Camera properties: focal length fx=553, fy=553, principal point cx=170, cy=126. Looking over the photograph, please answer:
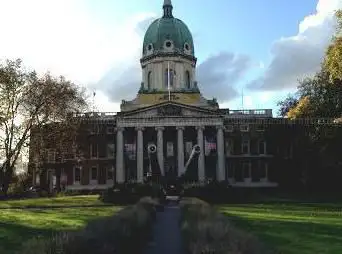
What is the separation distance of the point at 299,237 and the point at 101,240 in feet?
24.4

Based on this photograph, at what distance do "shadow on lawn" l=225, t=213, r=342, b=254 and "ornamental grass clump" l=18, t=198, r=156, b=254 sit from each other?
3.58m

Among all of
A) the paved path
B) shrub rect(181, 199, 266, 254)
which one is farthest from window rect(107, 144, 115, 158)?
shrub rect(181, 199, 266, 254)

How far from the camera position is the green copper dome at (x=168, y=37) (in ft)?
279

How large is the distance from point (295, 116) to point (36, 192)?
1332 inches

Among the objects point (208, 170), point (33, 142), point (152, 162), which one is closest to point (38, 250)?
point (33, 142)

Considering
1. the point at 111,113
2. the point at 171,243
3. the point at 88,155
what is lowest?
the point at 171,243

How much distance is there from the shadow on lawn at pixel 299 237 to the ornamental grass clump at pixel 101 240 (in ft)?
11.8

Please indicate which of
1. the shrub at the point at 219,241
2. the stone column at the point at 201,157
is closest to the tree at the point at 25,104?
the stone column at the point at 201,157

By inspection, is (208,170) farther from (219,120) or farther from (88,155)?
(88,155)

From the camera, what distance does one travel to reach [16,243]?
Result: 16047mm

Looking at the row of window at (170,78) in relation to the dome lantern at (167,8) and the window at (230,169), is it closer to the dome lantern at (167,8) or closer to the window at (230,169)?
the dome lantern at (167,8)

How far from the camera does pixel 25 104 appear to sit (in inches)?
2115

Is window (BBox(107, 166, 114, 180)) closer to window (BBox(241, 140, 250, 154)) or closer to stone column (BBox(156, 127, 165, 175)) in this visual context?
stone column (BBox(156, 127, 165, 175))

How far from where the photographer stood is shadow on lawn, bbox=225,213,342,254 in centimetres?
1443
